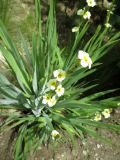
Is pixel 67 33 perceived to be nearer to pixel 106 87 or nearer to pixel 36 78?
pixel 106 87

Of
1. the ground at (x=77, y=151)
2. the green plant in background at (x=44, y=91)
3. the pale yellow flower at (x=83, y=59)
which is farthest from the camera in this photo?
the ground at (x=77, y=151)

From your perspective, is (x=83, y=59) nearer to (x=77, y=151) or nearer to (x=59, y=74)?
(x=59, y=74)

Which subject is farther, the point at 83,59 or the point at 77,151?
the point at 77,151

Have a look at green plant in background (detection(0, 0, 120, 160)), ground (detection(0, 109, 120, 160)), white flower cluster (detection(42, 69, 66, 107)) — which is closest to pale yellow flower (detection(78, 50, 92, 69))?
white flower cluster (detection(42, 69, 66, 107))

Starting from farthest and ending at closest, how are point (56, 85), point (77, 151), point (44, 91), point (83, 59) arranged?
1. point (77, 151)
2. point (44, 91)
3. point (56, 85)
4. point (83, 59)

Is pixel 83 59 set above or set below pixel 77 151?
above

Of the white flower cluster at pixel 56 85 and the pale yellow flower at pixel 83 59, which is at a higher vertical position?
the pale yellow flower at pixel 83 59

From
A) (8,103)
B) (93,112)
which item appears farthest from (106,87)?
(8,103)

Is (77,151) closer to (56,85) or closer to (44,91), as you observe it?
(44,91)

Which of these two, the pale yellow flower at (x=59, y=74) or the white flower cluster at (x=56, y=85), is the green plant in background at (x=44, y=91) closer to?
the white flower cluster at (x=56, y=85)

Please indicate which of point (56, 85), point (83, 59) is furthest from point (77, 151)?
point (83, 59)

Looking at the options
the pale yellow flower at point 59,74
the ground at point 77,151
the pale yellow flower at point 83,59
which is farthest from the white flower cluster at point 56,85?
the ground at point 77,151

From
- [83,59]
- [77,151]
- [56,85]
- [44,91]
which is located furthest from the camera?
[77,151]
